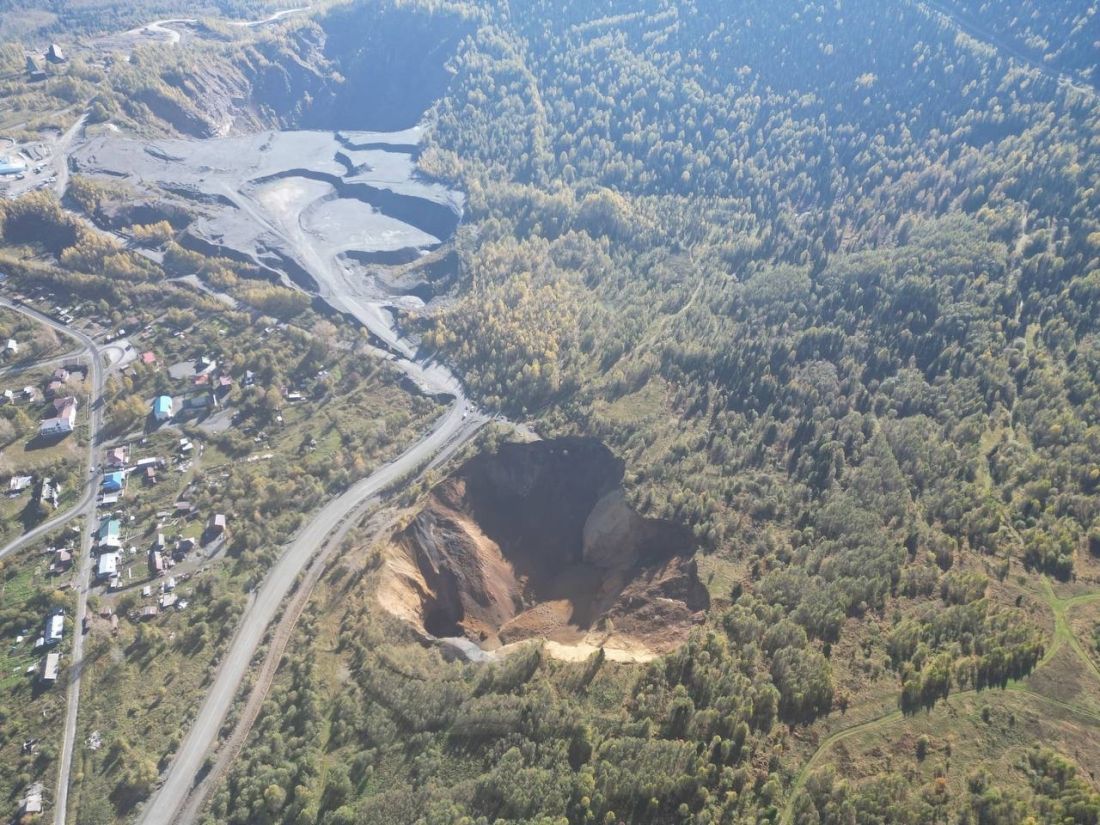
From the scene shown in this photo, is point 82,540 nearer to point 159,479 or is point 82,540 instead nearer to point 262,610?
point 159,479

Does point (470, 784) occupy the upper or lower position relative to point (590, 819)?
upper

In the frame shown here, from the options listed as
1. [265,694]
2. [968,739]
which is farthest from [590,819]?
[265,694]

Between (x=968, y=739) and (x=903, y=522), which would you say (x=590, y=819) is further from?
(x=903, y=522)

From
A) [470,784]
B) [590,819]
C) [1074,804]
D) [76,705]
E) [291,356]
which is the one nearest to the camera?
[1074,804]

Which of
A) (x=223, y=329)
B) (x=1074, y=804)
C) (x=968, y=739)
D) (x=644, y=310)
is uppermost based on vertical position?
(x=223, y=329)

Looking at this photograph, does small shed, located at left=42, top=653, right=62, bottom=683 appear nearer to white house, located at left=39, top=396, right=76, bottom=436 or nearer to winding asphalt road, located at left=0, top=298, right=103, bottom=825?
winding asphalt road, located at left=0, top=298, right=103, bottom=825

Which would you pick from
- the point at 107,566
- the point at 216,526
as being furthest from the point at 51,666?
the point at 216,526

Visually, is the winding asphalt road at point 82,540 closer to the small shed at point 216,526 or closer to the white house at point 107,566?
the white house at point 107,566

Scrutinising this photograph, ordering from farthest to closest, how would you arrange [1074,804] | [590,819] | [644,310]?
1. [644,310]
2. [590,819]
3. [1074,804]
